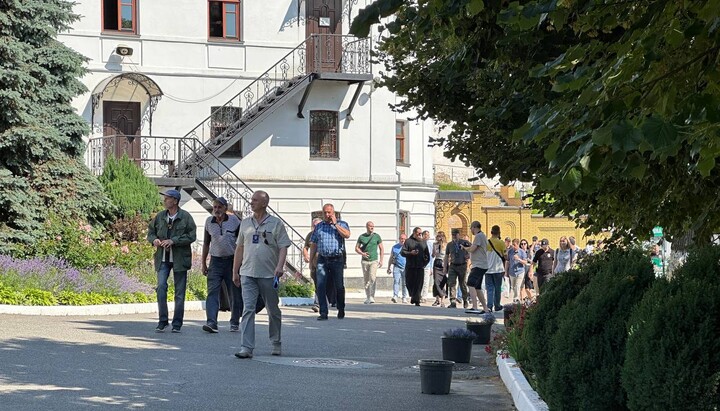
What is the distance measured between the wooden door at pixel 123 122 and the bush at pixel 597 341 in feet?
89.3

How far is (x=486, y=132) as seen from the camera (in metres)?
13.6

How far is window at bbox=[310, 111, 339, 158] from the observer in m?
36.5

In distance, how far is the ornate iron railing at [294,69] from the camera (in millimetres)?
35125

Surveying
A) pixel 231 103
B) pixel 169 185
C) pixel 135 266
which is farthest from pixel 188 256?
pixel 231 103

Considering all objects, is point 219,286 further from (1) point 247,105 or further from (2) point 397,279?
(1) point 247,105

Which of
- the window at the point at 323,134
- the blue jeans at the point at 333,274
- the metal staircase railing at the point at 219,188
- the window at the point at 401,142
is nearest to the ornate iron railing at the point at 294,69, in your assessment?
the metal staircase railing at the point at 219,188

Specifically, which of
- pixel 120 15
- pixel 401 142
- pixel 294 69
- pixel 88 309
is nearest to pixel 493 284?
pixel 88 309

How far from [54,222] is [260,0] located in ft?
46.3

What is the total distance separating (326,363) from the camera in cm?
1320

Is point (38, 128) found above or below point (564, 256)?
above

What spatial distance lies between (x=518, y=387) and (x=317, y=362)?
3730mm

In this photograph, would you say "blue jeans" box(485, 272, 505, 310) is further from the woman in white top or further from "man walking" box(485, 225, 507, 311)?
the woman in white top

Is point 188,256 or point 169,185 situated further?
point 169,185

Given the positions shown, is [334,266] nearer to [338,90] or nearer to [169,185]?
[169,185]
